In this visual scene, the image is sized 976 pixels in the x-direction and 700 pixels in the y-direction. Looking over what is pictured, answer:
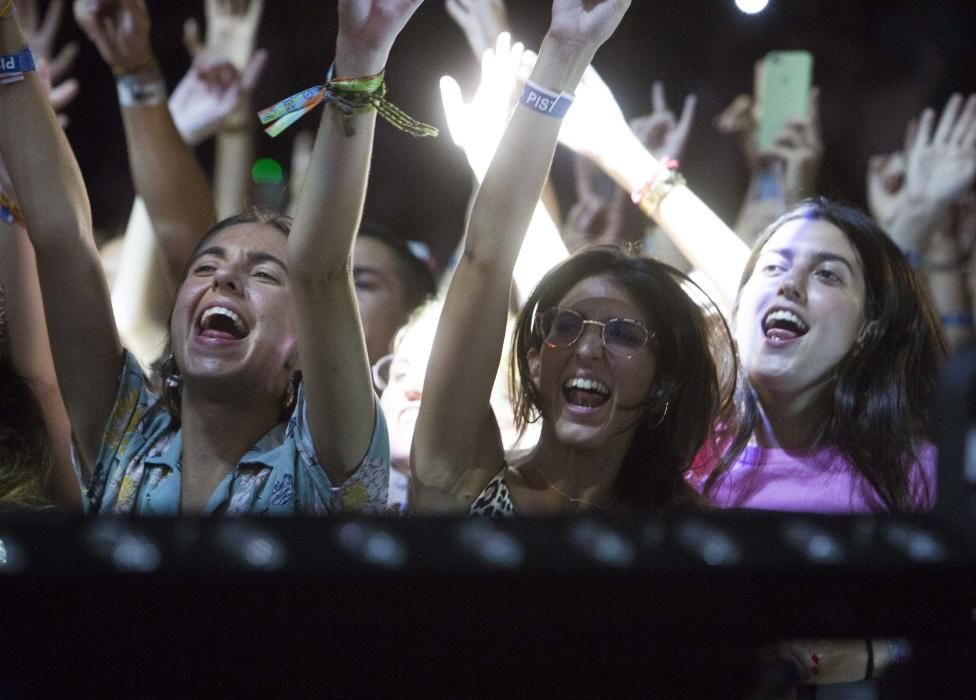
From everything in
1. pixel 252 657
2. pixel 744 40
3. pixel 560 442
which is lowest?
pixel 252 657

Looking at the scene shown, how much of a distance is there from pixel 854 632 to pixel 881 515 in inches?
2.9

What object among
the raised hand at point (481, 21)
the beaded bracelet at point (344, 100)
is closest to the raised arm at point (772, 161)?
the raised hand at point (481, 21)

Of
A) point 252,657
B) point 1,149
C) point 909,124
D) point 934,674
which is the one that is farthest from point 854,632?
point 909,124

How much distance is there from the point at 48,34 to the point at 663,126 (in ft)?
4.51

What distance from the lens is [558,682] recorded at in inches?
26.0

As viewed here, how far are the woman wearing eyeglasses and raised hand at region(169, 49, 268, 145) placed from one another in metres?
1.02

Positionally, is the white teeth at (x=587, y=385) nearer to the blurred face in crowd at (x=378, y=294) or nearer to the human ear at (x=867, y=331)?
the human ear at (x=867, y=331)

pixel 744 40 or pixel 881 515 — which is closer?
pixel 881 515

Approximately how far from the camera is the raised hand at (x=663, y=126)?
2.69 meters

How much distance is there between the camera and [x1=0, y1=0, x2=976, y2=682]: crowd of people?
169cm

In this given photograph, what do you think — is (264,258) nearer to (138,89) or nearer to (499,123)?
(499,123)

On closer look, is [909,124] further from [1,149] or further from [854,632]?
[854,632]

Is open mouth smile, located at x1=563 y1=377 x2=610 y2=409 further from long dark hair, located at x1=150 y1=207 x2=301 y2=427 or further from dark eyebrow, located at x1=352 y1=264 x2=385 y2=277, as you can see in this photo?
dark eyebrow, located at x1=352 y1=264 x2=385 y2=277

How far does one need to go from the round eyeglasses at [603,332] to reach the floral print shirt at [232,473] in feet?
1.06
